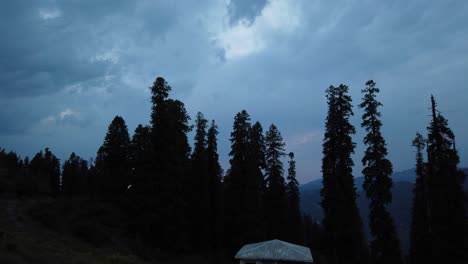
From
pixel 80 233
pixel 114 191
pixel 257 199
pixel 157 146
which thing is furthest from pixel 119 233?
pixel 114 191

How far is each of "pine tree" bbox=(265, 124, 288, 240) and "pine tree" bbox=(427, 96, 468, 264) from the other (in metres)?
17.3

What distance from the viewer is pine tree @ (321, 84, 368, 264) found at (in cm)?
3338

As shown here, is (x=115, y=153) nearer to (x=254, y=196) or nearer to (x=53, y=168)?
(x=254, y=196)

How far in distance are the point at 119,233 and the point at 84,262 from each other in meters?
16.1

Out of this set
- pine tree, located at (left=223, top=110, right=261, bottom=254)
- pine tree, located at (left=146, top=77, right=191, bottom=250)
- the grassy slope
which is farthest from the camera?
pine tree, located at (left=223, top=110, right=261, bottom=254)

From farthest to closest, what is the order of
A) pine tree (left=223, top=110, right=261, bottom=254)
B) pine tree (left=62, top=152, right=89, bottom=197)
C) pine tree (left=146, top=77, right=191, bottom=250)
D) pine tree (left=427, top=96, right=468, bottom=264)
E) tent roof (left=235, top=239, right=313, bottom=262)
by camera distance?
pine tree (left=62, top=152, right=89, bottom=197), pine tree (left=223, top=110, right=261, bottom=254), pine tree (left=146, top=77, right=191, bottom=250), pine tree (left=427, top=96, right=468, bottom=264), tent roof (left=235, top=239, right=313, bottom=262)

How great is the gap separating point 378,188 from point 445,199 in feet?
20.2

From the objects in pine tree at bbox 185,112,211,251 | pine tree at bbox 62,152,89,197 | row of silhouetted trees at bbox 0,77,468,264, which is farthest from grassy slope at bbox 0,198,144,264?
pine tree at bbox 62,152,89,197

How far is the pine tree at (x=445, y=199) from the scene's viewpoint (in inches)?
1136

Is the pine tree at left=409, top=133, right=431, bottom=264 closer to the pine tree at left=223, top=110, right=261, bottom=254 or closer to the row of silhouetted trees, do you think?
the row of silhouetted trees

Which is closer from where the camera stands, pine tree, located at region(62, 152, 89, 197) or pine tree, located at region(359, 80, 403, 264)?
pine tree, located at region(359, 80, 403, 264)

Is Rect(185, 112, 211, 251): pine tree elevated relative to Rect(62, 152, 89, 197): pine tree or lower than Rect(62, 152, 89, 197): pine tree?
lower

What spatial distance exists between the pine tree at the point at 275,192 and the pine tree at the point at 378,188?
1520 cm

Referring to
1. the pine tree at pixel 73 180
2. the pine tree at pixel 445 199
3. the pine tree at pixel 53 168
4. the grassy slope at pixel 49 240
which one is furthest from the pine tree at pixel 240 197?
the pine tree at pixel 53 168
